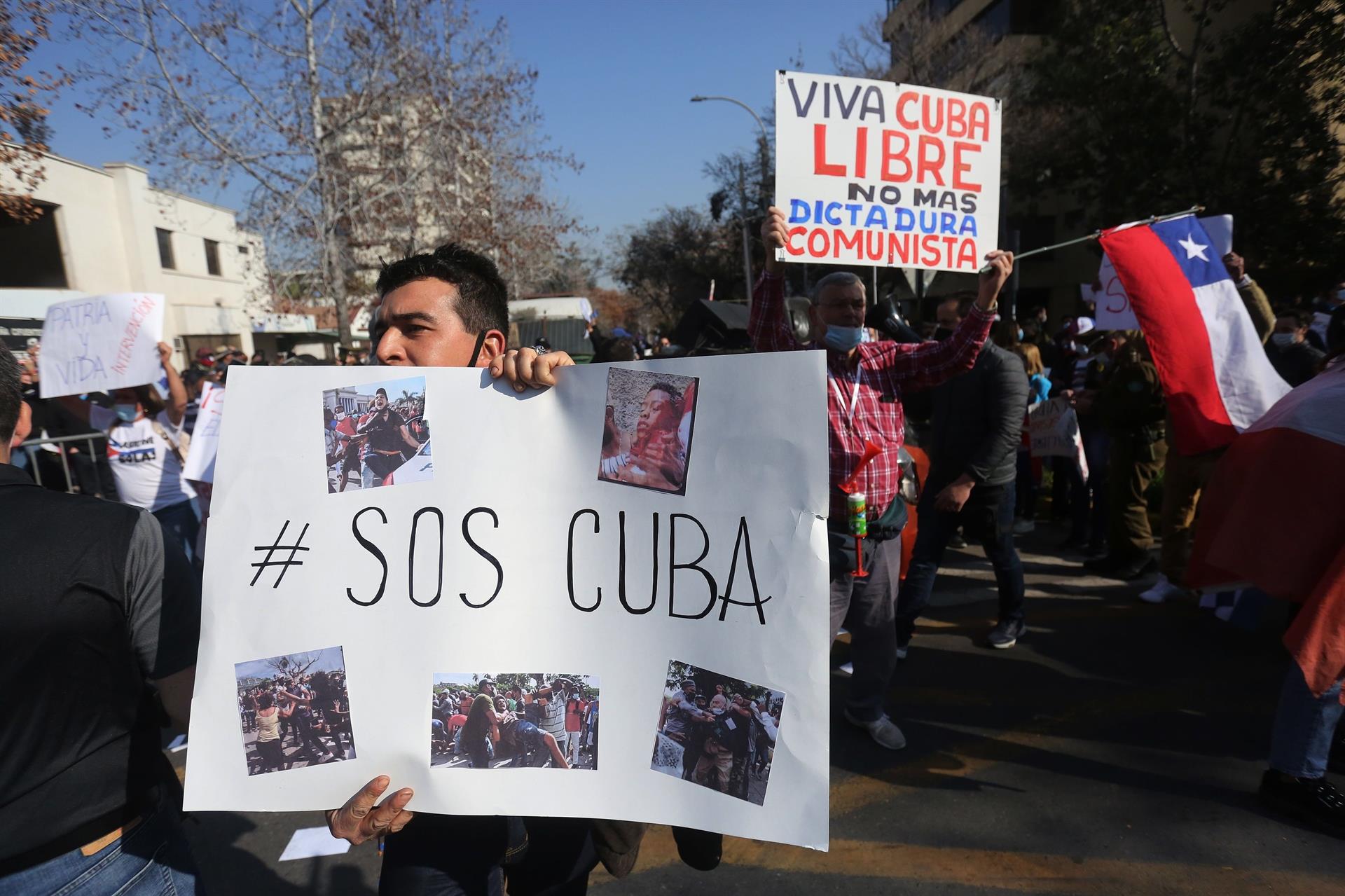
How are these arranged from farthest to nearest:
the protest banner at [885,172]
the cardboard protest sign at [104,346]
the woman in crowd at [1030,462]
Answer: the woman in crowd at [1030,462] < the cardboard protest sign at [104,346] < the protest banner at [885,172]

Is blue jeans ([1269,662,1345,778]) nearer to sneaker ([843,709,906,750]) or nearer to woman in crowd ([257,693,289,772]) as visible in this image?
sneaker ([843,709,906,750])

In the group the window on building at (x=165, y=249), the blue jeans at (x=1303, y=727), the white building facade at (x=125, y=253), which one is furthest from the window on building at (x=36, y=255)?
the blue jeans at (x=1303, y=727)

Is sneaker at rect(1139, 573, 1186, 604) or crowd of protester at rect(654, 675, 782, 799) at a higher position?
crowd of protester at rect(654, 675, 782, 799)

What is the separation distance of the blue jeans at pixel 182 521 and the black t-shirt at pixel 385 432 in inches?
151

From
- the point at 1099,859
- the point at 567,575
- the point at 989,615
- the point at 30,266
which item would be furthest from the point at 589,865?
the point at 30,266

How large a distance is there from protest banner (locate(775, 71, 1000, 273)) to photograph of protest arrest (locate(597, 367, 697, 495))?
5.93 feet

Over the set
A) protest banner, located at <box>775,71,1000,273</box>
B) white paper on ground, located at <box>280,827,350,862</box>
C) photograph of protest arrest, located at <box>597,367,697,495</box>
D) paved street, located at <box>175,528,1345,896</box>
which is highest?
protest banner, located at <box>775,71,1000,273</box>

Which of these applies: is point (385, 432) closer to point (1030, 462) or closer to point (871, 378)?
point (871, 378)

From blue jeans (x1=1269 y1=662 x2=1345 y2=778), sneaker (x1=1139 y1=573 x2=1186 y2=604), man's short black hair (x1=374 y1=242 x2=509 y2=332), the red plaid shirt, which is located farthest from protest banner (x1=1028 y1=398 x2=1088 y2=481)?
man's short black hair (x1=374 y1=242 x2=509 y2=332)

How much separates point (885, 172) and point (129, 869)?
3301 millimetres

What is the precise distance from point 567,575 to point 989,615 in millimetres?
4239

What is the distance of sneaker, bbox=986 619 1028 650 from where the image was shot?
4312 millimetres

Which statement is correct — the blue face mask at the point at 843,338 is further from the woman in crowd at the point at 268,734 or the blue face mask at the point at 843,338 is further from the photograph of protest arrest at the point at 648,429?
the woman in crowd at the point at 268,734

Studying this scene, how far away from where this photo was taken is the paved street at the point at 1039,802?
2.51m
